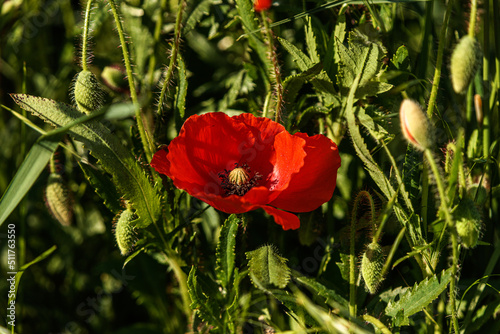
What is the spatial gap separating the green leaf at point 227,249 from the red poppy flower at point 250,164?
5 cm

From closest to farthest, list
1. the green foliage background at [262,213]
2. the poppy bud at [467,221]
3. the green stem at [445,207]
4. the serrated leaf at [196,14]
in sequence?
the green stem at [445,207] → the poppy bud at [467,221] → the green foliage background at [262,213] → the serrated leaf at [196,14]

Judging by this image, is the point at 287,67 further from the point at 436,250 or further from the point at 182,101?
the point at 436,250

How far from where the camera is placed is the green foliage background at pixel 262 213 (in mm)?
876

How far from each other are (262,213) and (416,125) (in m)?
0.50

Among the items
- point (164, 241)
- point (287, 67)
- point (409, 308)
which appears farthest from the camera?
point (287, 67)

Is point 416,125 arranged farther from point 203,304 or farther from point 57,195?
point 57,195

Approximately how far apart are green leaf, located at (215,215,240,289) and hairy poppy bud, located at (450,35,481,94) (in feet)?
1.35

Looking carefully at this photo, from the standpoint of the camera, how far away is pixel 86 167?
919 mm

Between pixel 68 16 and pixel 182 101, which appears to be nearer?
pixel 182 101

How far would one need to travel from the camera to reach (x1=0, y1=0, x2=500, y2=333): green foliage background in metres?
0.88

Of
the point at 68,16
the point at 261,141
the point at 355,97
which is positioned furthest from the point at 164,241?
the point at 68,16

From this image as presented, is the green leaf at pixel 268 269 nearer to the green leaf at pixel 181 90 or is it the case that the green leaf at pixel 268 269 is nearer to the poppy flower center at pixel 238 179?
the poppy flower center at pixel 238 179

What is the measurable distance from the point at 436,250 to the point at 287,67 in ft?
1.62

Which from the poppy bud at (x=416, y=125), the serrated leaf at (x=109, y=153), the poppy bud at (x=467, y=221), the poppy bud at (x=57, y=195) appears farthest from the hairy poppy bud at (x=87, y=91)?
the poppy bud at (x=467, y=221)
